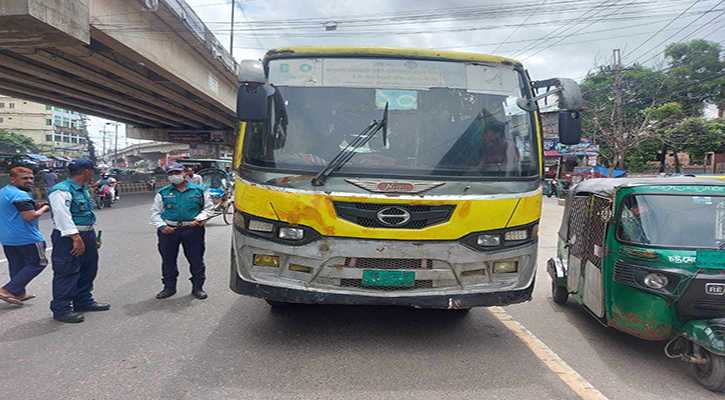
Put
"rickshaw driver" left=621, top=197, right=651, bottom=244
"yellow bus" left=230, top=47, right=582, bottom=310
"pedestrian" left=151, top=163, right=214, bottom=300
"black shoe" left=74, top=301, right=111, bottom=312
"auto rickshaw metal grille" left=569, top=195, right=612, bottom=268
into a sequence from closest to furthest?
"yellow bus" left=230, top=47, right=582, bottom=310, "rickshaw driver" left=621, top=197, right=651, bottom=244, "auto rickshaw metal grille" left=569, top=195, right=612, bottom=268, "black shoe" left=74, top=301, right=111, bottom=312, "pedestrian" left=151, top=163, right=214, bottom=300

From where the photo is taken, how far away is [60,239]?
16.2ft

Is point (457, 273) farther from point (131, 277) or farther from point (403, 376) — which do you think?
point (131, 277)

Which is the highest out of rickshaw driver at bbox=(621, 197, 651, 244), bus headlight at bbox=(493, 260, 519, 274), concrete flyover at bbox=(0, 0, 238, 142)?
concrete flyover at bbox=(0, 0, 238, 142)

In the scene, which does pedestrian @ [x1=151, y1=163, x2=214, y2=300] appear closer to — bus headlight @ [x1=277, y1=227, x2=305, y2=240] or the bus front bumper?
the bus front bumper

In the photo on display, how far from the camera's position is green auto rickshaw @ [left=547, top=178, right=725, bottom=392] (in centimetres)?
394

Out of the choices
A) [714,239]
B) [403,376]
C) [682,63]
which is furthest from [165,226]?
[682,63]

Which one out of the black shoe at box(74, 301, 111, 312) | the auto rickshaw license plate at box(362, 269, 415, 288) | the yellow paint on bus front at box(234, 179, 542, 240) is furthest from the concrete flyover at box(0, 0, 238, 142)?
the auto rickshaw license plate at box(362, 269, 415, 288)

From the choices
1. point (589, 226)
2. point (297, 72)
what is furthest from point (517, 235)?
Result: point (297, 72)

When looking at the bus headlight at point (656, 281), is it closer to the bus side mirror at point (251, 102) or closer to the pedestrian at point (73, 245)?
the bus side mirror at point (251, 102)

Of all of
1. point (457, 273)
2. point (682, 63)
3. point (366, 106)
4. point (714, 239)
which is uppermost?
point (682, 63)

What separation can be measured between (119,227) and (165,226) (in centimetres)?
855

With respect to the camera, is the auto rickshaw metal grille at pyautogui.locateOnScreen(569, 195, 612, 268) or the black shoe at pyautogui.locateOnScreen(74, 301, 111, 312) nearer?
the auto rickshaw metal grille at pyautogui.locateOnScreen(569, 195, 612, 268)

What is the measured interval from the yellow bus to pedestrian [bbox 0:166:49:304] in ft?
8.54

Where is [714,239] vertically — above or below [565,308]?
above
